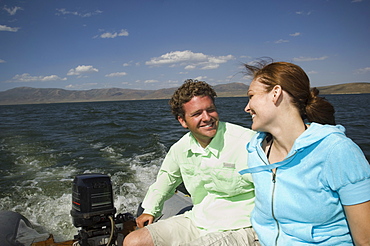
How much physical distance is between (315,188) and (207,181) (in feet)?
3.18

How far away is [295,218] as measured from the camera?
1.57 meters

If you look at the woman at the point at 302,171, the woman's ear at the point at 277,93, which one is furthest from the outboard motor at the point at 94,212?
the woman's ear at the point at 277,93

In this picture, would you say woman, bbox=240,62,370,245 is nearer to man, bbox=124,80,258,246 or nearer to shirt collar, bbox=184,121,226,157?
man, bbox=124,80,258,246

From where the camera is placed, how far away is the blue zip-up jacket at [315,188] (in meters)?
1.37

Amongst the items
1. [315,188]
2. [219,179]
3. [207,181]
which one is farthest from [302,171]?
[207,181]

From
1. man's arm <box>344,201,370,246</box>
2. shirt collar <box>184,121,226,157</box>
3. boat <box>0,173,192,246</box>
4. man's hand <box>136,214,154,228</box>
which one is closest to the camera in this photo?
man's arm <box>344,201,370,246</box>

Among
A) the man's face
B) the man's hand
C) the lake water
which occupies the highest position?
the man's face

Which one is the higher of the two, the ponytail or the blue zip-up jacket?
the ponytail

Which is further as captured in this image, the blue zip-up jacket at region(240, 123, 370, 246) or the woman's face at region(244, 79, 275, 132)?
the woman's face at region(244, 79, 275, 132)

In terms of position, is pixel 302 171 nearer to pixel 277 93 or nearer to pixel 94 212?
pixel 277 93

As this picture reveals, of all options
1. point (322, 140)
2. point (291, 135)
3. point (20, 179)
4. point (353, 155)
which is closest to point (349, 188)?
point (353, 155)

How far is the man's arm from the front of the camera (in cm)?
136

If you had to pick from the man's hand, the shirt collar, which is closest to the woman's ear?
the shirt collar

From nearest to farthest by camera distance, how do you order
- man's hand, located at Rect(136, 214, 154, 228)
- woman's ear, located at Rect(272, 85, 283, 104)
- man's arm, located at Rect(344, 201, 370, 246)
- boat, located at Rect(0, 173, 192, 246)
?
man's arm, located at Rect(344, 201, 370, 246) < woman's ear, located at Rect(272, 85, 283, 104) < boat, located at Rect(0, 173, 192, 246) < man's hand, located at Rect(136, 214, 154, 228)
